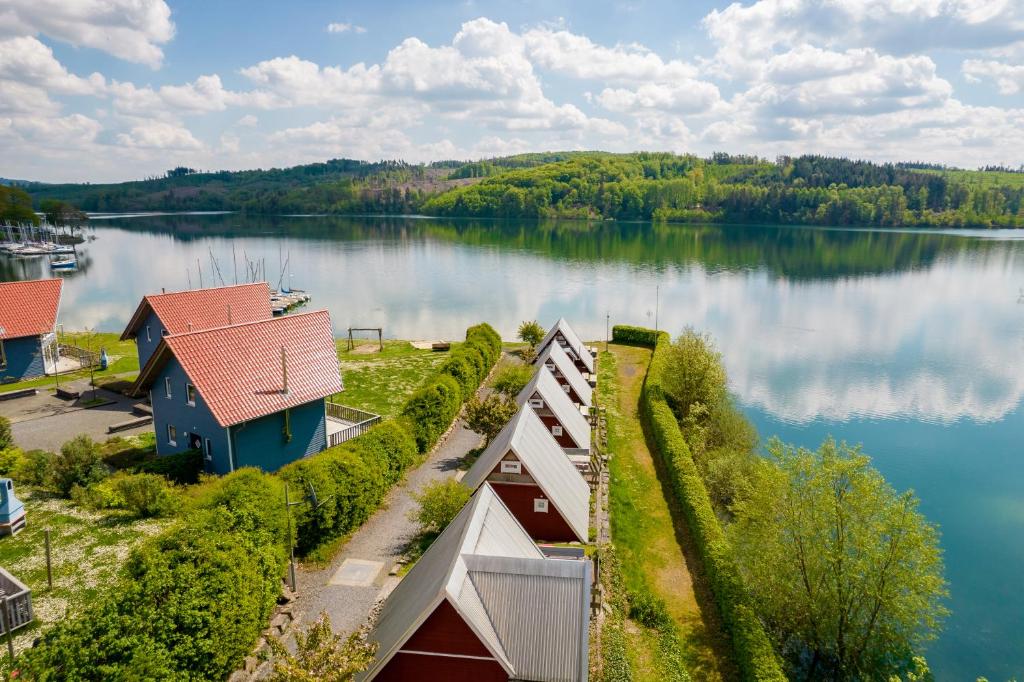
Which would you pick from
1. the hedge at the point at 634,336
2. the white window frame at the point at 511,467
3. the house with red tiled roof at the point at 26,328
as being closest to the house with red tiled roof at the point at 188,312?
the house with red tiled roof at the point at 26,328

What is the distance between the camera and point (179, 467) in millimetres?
27188

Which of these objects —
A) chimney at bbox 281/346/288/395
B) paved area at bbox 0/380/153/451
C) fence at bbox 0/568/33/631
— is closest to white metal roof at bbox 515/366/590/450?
chimney at bbox 281/346/288/395

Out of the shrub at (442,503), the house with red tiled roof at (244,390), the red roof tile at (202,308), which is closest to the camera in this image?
the shrub at (442,503)

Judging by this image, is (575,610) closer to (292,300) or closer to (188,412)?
(188,412)

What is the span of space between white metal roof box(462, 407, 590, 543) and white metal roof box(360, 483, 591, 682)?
8298 mm

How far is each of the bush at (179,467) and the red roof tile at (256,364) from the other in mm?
2990

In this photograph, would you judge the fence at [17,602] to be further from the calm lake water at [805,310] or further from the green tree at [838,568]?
the calm lake water at [805,310]

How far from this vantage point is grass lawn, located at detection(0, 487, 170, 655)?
17500mm

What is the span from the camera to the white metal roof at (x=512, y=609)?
49.5 feet

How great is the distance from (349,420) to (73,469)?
1383 cm

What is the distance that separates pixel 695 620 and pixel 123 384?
3882cm

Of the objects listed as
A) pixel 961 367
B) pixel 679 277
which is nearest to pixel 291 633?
pixel 961 367

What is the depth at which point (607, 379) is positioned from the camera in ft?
165

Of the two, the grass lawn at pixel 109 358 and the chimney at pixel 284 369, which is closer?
the chimney at pixel 284 369
